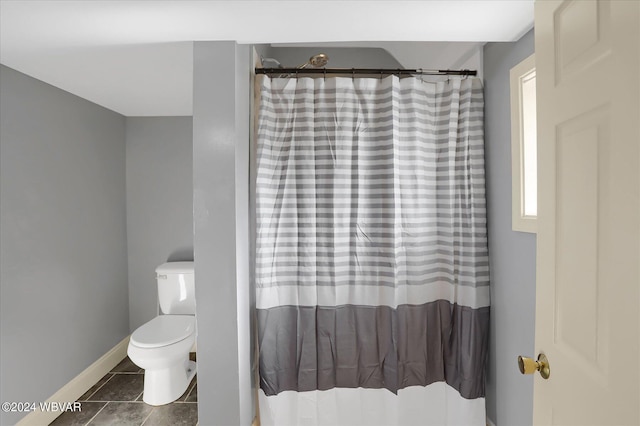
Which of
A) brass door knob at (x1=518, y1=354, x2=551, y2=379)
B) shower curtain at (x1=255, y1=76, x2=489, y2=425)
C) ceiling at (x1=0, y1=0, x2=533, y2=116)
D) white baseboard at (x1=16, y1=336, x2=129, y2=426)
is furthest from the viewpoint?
white baseboard at (x1=16, y1=336, x2=129, y2=426)

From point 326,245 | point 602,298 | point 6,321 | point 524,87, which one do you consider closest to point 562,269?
point 602,298

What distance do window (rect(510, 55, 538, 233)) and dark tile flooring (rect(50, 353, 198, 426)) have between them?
2.34 meters

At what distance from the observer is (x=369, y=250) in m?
2.06

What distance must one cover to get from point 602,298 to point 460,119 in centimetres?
150

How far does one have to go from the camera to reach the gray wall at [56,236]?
2031 millimetres

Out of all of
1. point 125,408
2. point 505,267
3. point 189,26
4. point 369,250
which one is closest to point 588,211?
point 505,267

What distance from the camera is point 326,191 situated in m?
2.06

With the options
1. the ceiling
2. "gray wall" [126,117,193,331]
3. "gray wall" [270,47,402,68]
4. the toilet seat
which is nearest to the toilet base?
the toilet seat

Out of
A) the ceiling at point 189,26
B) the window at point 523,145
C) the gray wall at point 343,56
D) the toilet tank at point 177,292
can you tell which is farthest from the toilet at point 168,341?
the window at point 523,145

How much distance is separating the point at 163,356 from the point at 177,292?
2.24 feet

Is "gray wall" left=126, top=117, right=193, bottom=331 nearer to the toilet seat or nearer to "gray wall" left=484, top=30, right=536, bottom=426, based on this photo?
the toilet seat

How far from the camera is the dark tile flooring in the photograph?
7.43 ft

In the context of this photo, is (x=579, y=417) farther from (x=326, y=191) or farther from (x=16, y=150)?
(x=16, y=150)

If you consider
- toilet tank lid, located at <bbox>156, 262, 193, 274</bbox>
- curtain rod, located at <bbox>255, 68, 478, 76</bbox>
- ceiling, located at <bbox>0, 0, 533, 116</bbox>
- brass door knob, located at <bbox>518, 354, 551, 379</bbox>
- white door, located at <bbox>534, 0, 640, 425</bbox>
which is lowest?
toilet tank lid, located at <bbox>156, 262, 193, 274</bbox>
